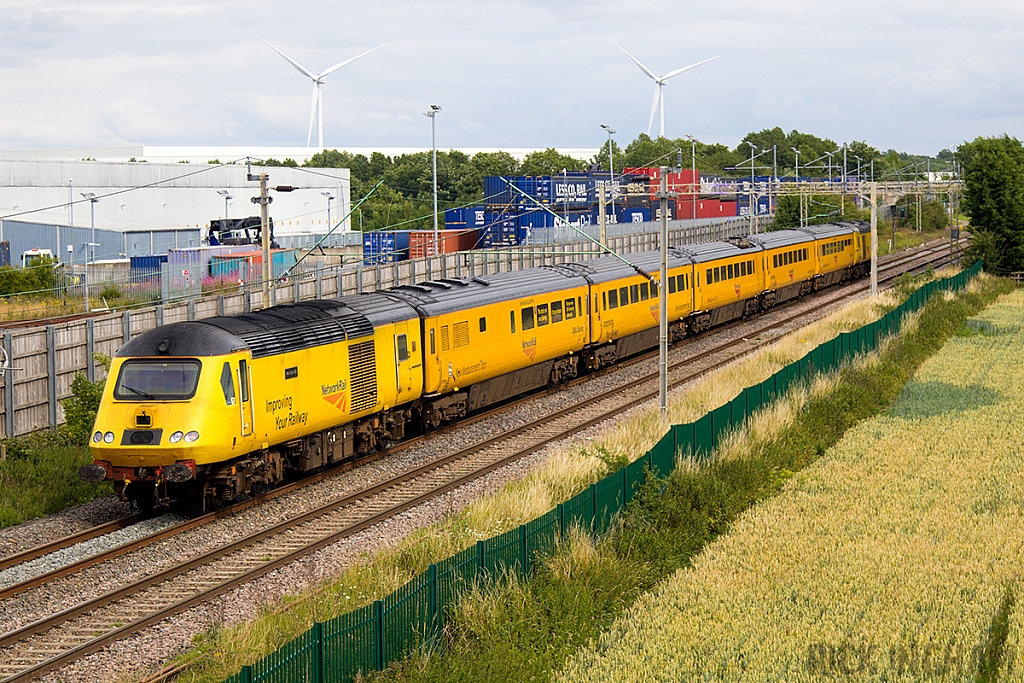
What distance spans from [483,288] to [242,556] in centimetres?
1372

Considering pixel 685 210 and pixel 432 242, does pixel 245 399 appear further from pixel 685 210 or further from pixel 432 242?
pixel 685 210

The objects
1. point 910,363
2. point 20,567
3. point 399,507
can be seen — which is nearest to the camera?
point 20,567

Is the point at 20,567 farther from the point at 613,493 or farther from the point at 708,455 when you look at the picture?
the point at 708,455

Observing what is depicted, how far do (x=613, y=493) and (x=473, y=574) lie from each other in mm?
4386

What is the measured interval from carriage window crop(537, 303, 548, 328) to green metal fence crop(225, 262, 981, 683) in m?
9.66

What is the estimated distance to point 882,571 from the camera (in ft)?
56.6

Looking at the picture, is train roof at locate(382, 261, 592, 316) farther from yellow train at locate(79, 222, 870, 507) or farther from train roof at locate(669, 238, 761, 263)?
train roof at locate(669, 238, 761, 263)

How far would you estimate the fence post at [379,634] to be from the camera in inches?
488

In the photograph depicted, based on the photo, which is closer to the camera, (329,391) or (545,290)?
(329,391)

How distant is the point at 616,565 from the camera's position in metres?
16.8

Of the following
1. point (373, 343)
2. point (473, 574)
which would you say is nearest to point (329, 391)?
point (373, 343)

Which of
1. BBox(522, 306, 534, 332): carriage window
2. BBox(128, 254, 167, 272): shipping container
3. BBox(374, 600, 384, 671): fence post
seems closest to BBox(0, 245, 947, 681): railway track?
BBox(522, 306, 534, 332): carriage window

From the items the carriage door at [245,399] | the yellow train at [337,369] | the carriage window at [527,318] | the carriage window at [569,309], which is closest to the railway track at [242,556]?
the yellow train at [337,369]

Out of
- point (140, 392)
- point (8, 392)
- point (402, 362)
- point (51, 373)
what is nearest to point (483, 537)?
point (140, 392)
